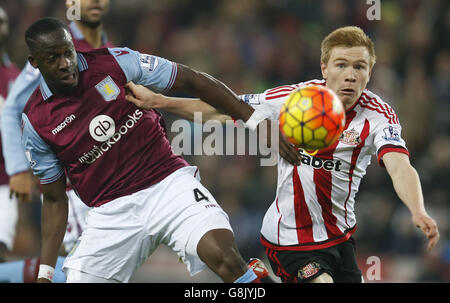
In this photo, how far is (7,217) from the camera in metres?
6.27

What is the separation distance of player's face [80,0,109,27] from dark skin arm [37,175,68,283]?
5.91 feet

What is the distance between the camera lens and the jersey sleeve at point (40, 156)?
434 cm

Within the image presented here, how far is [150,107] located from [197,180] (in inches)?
22.2

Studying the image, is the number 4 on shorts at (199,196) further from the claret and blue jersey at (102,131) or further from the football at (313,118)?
the football at (313,118)

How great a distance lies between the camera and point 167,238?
14.0 ft

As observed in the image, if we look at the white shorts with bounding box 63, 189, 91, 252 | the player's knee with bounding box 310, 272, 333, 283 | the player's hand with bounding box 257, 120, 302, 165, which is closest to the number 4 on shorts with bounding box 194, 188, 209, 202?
the player's hand with bounding box 257, 120, 302, 165

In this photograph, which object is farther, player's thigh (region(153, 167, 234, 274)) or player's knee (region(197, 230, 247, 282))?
player's thigh (region(153, 167, 234, 274))

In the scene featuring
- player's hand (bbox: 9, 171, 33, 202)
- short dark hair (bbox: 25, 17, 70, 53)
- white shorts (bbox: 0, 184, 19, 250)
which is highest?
short dark hair (bbox: 25, 17, 70, 53)

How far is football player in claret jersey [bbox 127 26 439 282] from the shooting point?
14.7 ft

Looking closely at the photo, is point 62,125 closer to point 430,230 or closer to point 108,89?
point 108,89

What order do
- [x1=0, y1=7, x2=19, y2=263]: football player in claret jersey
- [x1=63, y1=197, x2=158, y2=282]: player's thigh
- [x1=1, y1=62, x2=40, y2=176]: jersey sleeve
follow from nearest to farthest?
[x1=63, y1=197, x2=158, y2=282]: player's thigh, [x1=1, y1=62, x2=40, y2=176]: jersey sleeve, [x1=0, y1=7, x2=19, y2=263]: football player in claret jersey

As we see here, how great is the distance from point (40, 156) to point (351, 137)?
2028 mm

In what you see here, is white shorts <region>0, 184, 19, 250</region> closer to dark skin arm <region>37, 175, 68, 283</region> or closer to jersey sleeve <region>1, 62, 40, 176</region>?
jersey sleeve <region>1, 62, 40, 176</region>
